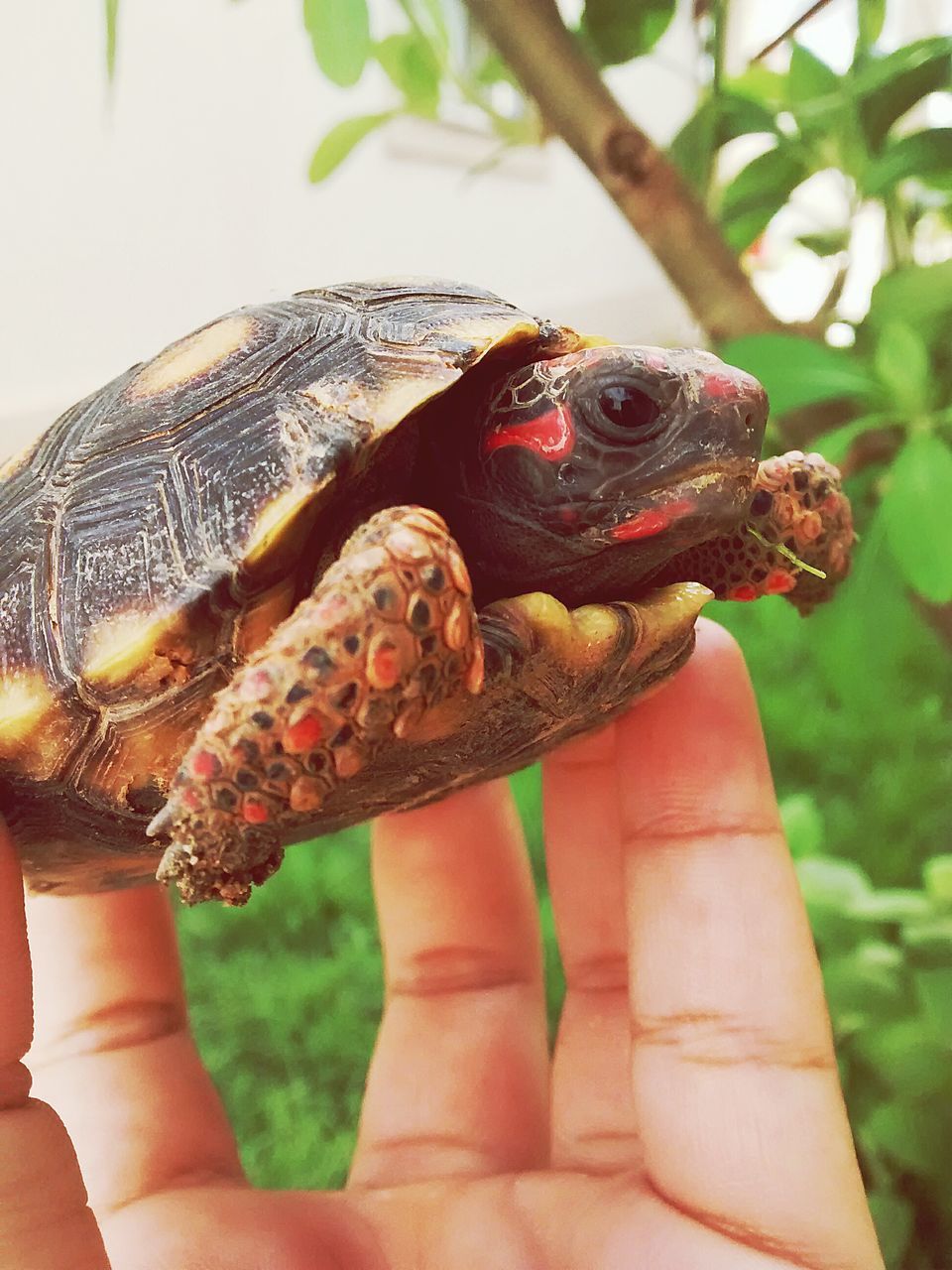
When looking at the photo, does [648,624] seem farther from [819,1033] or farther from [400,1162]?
[400,1162]

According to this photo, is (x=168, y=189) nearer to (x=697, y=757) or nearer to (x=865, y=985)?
(x=697, y=757)

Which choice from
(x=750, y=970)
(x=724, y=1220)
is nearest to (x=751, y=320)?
(x=750, y=970)

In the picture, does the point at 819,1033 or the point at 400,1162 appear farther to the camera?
the point at 400,1162

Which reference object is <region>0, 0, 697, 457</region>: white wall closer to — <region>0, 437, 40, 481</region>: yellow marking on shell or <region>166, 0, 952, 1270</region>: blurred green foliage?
<region>166, 0, 952, 1270</region>: blurred green foliage

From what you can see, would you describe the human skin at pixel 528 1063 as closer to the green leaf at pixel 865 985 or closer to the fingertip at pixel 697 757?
the fingertip at pixel 697 757

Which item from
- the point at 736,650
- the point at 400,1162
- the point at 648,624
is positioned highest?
the point at 648,624

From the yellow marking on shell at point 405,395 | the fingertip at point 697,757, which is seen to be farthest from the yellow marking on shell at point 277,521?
the fingertip at point 697,757

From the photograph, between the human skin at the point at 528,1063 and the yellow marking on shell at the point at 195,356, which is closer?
the yellow marking on shell at the point at 195,356
